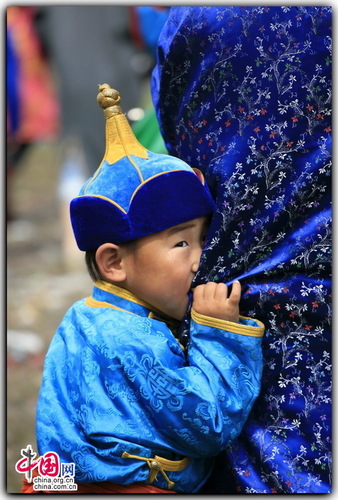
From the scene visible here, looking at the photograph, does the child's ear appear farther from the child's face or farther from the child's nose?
the child's nose

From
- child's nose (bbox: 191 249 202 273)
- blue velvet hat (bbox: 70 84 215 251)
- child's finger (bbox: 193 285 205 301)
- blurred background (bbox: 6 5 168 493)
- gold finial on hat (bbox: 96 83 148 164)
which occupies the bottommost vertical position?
blurred background (bbox: 6 5 168 493)

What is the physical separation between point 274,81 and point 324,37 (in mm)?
165

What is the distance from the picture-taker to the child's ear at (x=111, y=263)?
2.15 m

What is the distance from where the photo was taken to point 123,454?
2029 mm

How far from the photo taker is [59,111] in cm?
799

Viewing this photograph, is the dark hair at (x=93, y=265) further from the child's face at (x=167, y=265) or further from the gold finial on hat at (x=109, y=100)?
the gold finial on hat at (x=109, y=100)

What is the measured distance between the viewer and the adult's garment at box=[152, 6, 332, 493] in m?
2.02

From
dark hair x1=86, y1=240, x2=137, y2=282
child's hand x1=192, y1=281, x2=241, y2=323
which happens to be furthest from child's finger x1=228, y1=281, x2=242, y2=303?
dark hair x1=86, y1=240, x2=137, y2=282

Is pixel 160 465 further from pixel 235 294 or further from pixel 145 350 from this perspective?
pixel 235 294

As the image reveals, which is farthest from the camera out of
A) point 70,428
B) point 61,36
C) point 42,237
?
point 42,237

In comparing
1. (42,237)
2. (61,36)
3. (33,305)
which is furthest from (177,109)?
(42,237)

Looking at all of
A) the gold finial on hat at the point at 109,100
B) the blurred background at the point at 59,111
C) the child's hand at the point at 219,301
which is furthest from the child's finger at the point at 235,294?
the blurred background at the point at 59,111

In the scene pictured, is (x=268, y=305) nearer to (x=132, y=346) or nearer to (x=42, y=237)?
(x=132, y=346)

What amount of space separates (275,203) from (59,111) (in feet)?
20.4
